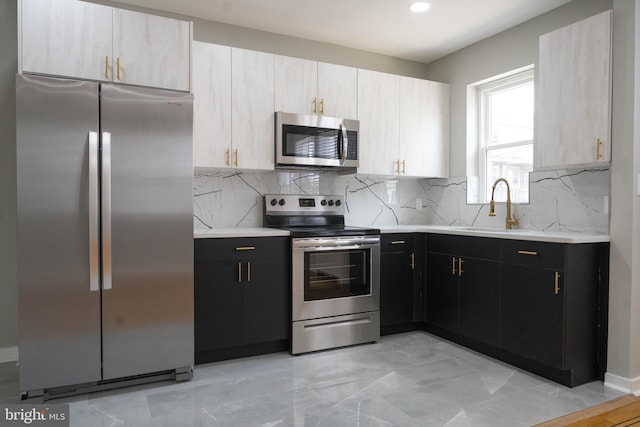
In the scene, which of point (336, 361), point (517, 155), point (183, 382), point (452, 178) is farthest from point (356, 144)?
point (183, 382)

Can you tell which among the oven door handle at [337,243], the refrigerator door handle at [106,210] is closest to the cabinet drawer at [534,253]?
the oven door handle at [337,243]

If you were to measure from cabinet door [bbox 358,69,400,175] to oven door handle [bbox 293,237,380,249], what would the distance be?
0.73 metres

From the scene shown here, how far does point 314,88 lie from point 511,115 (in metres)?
1.85

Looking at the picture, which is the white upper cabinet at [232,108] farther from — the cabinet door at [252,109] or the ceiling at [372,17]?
the ceiling at [372,17]

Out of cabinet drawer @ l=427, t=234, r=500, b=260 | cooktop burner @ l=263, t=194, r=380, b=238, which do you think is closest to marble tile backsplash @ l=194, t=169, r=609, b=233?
cooktop burner @ l=263, t=194, r=380, b=238

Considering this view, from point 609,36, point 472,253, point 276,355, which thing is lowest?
point 276,355

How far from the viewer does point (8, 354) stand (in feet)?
10.2

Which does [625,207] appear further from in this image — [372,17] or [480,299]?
[372,17]

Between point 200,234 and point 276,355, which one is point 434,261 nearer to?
point 276,355

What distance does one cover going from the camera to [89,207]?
247cm

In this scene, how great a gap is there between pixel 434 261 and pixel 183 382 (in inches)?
88.7

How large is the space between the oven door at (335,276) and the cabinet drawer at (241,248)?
0.11 m

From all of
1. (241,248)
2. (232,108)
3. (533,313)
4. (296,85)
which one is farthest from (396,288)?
(232,108)

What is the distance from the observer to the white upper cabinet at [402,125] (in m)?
3.96
